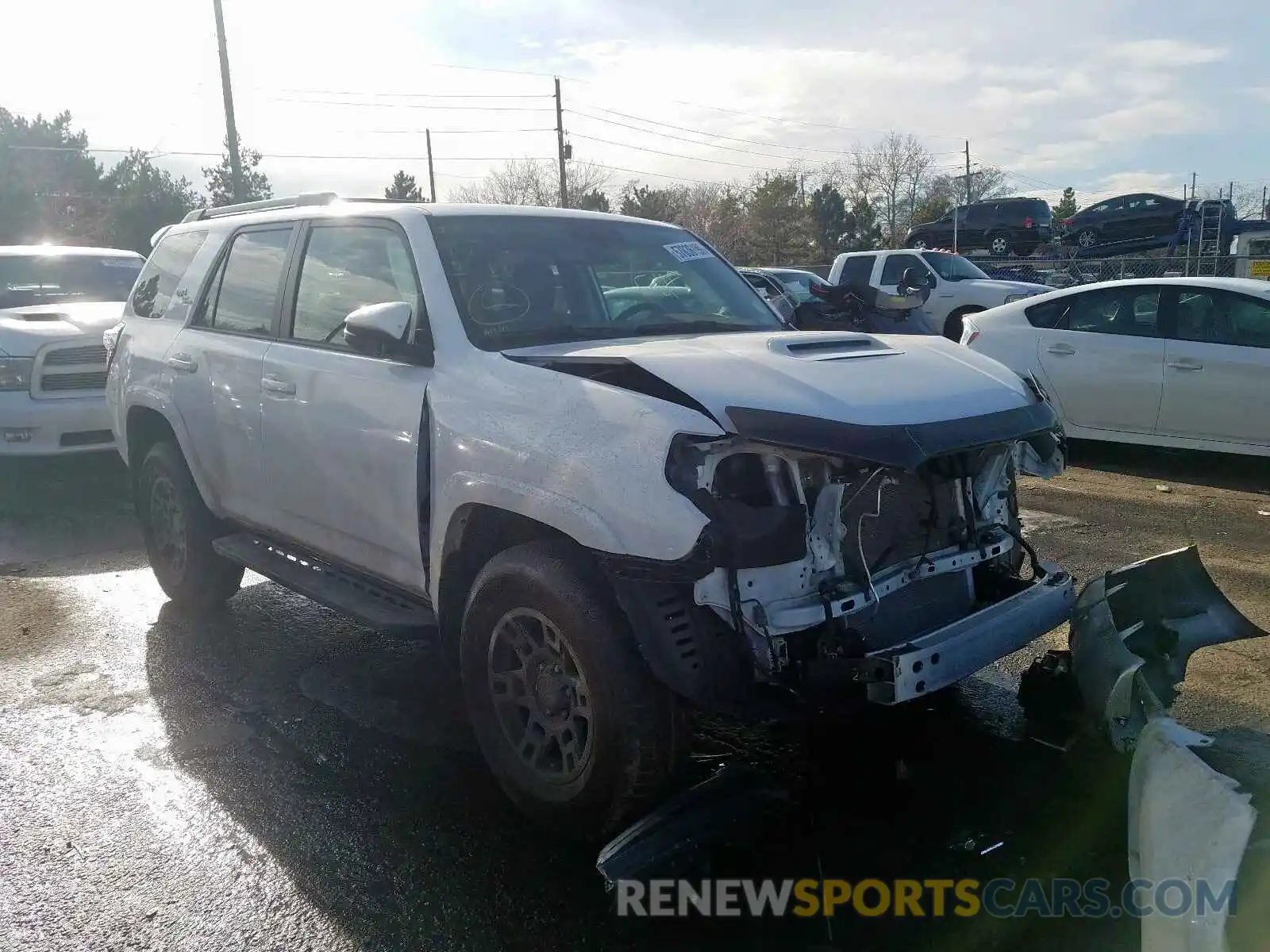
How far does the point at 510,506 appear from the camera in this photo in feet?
10.7

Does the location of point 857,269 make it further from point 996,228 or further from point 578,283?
point 578,283

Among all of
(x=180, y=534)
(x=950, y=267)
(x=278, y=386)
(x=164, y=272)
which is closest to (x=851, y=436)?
(x=278, y=386)

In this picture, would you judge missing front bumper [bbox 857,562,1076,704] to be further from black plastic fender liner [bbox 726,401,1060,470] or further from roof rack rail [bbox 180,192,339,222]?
roof rack rail [bbox 180,192,339,222]

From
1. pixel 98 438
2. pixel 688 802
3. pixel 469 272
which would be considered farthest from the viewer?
pixel 98 438

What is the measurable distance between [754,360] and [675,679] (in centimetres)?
102

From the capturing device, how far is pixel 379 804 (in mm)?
3668

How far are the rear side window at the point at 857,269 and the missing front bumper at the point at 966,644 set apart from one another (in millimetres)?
15178

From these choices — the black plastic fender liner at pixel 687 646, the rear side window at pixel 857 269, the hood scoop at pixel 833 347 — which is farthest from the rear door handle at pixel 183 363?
the rear side window at pixel 857 269

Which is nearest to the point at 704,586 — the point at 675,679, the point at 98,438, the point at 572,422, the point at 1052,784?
the point at 675,679

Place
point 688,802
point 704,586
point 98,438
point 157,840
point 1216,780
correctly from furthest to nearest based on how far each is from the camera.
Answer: point 98,438, point 157,840, point 688,802, point 704,586, point 1216,780

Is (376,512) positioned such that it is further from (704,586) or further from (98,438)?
(98,438)

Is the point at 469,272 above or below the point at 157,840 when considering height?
above

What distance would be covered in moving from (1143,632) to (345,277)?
132 inches

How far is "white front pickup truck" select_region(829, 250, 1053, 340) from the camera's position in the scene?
1633cm
